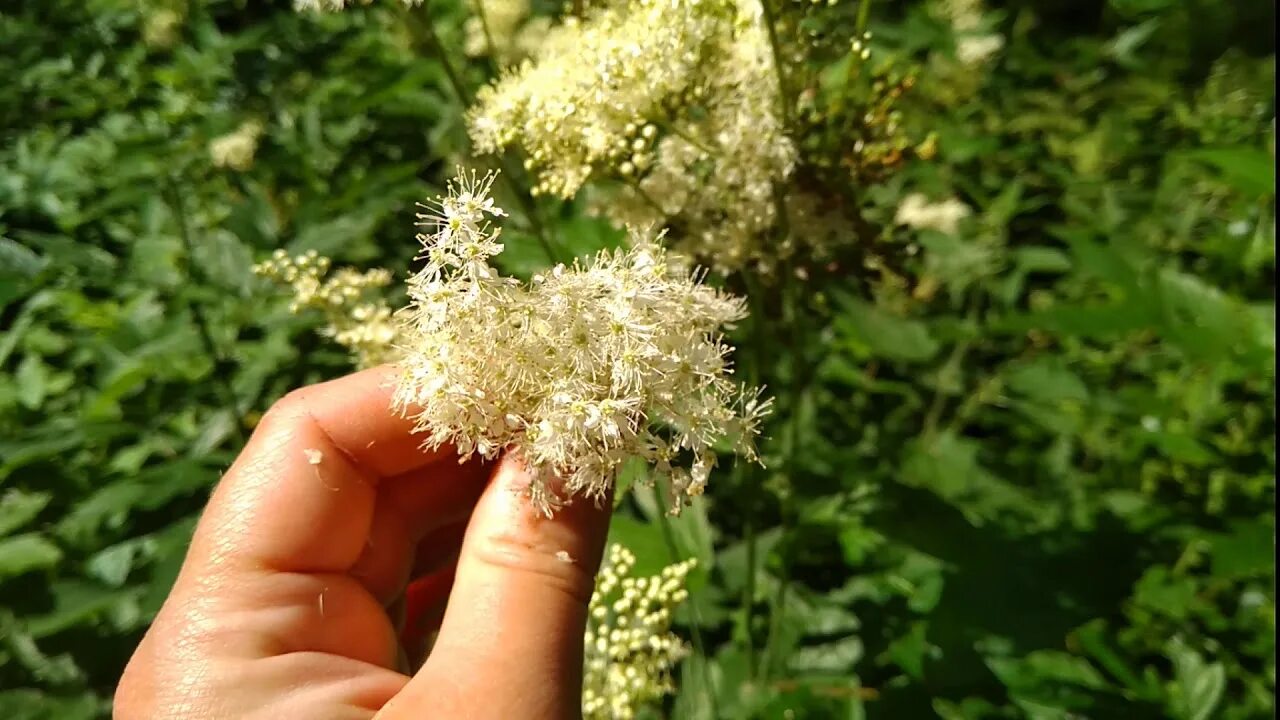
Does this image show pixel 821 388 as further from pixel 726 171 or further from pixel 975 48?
pixel 975 48

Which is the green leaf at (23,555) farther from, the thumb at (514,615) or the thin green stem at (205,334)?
the thumb at (514,615)

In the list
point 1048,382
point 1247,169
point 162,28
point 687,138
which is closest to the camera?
point 687,138

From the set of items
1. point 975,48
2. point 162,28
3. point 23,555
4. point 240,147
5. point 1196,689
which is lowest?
point 1196,689

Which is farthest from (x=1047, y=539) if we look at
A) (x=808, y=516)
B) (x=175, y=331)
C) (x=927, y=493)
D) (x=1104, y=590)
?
(x=175, y=331)

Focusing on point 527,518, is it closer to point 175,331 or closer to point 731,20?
point 731,20

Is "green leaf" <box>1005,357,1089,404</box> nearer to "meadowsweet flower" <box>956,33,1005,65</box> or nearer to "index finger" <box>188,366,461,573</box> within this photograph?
"meadowsweet flower" <box>956,33,1005,65</box>

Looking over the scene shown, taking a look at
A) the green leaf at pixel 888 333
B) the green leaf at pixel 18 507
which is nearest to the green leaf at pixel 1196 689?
the green leaf at pixel 888 333

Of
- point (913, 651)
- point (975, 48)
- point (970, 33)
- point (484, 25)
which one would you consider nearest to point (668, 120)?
point (484, 25)
